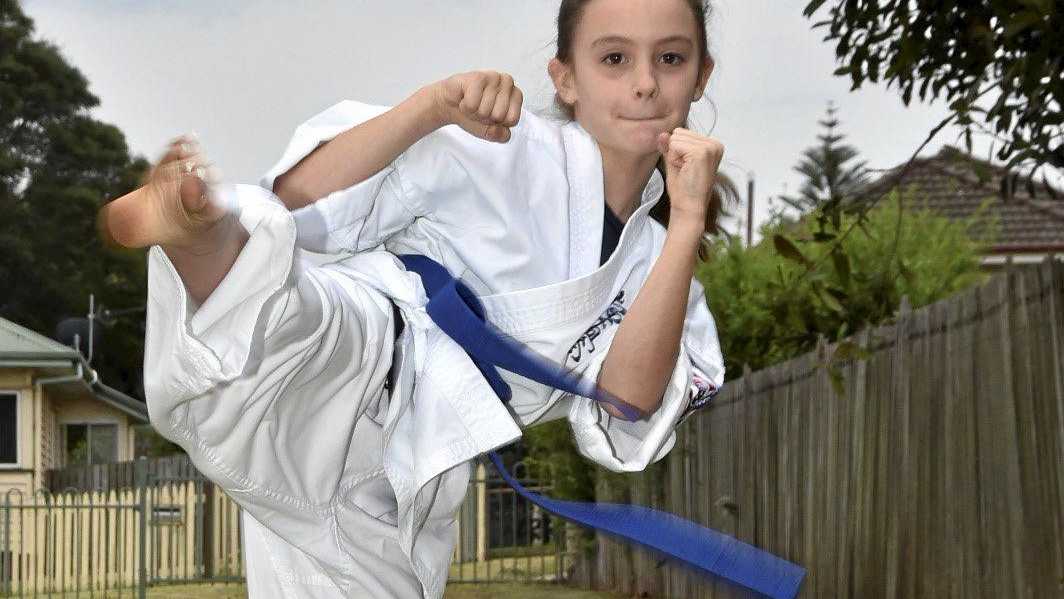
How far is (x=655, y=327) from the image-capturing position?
7.82ft

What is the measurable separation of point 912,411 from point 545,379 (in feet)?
14.2

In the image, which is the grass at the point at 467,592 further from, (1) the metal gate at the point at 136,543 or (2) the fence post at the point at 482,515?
(2) the fence post at the point at 482,515

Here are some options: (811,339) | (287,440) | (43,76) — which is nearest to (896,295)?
(811,339)

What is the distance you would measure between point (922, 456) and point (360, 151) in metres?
4.23

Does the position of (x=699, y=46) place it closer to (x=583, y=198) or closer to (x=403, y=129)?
(x=583, y=198)

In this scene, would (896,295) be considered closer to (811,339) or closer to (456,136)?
(811,339)

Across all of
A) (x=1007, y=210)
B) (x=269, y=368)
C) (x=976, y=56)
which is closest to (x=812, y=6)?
(x=976, y=56)

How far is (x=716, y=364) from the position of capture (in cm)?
276

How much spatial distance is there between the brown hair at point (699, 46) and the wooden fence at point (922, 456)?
70 centimetres

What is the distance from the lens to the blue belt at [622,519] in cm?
213

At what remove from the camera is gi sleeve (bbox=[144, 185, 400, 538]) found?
1.93 m

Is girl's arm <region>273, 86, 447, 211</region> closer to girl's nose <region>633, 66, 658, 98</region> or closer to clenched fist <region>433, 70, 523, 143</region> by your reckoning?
clenched fist <region>433, 70, 523, 143</region>

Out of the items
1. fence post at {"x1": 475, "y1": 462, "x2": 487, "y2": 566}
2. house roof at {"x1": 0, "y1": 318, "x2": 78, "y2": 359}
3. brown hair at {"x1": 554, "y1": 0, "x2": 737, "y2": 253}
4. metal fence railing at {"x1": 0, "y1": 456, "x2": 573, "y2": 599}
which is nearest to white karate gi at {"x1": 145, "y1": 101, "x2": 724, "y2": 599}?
brown hair at {"x1": 554, "y1": 0, "x2": 737, "y2": 253}

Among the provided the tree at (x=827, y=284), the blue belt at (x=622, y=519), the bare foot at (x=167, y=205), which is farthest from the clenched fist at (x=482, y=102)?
the tree at (x=827, y=284)
